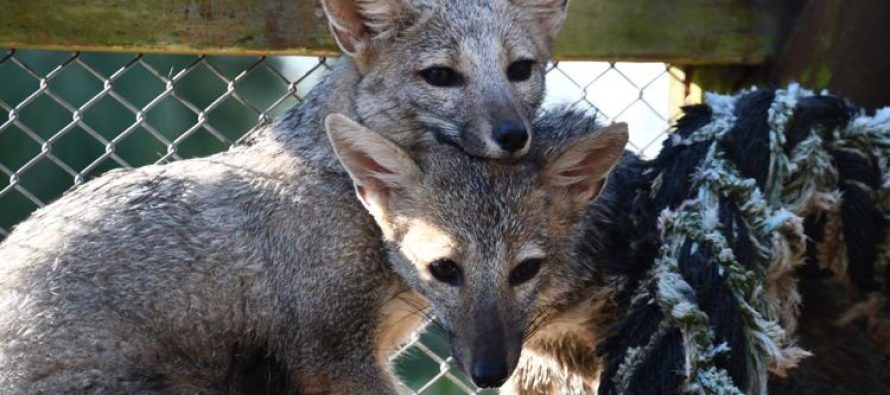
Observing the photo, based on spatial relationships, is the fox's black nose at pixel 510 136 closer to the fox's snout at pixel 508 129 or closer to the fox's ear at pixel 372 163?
the fox's snout at pixel 508 129

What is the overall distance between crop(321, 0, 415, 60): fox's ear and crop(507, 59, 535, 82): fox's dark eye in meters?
0.33

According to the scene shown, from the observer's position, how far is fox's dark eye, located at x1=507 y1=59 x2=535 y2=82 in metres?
3.95

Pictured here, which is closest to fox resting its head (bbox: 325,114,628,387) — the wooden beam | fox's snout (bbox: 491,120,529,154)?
fox's snout (bbox: 491,120,529,154)

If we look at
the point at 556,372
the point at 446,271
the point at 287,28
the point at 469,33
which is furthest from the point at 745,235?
the point at 287,28

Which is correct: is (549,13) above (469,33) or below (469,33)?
above

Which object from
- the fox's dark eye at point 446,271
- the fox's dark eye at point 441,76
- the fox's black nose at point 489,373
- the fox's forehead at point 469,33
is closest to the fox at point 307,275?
the fox's dark eye at point 446,271

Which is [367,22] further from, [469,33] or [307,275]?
[307,275]

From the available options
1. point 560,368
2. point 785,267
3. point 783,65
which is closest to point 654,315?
point 785,267

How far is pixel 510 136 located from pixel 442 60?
473 mm

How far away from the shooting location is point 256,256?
146 inches

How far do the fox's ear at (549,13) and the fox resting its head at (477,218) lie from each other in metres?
0.56

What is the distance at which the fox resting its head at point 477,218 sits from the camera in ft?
11.3

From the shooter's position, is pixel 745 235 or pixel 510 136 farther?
pixel 510 136

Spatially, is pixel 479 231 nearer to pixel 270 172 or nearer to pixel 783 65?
pixel 270 172
